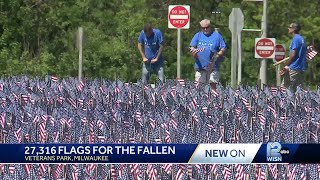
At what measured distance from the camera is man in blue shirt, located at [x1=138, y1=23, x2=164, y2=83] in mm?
22547

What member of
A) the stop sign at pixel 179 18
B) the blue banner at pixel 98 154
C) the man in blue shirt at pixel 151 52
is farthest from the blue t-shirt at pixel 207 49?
the blue banner at pixel 98 154

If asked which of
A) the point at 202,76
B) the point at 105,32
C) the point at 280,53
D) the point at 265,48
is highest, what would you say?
the point at 202,76

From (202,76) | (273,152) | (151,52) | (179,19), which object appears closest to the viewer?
(273,152)

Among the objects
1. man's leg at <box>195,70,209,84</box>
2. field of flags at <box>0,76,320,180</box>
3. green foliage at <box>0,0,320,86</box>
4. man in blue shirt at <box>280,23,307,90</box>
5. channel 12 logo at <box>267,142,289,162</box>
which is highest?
channel 12 logo at <box>267,142,289,162</box>

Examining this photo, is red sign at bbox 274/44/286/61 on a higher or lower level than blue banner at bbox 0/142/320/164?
lower

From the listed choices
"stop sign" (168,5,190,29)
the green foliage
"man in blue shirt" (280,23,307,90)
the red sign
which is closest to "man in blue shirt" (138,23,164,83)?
"man in blue shirt" (280,23,307,90)

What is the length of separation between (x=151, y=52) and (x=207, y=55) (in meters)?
1.34

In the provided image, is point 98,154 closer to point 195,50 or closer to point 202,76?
point 195,50

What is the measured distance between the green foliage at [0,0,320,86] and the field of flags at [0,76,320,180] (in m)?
19.8

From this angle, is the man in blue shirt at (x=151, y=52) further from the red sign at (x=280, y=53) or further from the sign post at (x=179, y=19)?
the red sign at (x=280, y=53)

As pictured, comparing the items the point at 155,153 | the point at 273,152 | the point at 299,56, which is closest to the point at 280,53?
the point at 299,56

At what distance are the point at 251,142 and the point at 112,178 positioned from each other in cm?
126

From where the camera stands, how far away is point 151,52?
74.5ft

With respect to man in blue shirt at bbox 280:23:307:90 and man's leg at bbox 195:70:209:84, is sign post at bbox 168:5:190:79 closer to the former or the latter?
man's leg at bbox 195:70:209:84
